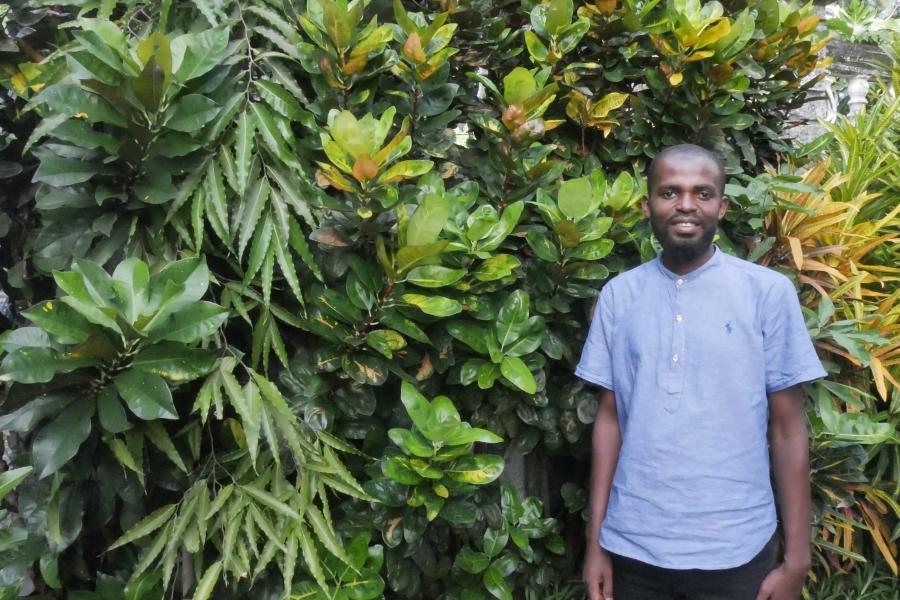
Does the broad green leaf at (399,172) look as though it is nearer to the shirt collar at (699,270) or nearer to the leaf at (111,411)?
the shirt collar at (699,270)

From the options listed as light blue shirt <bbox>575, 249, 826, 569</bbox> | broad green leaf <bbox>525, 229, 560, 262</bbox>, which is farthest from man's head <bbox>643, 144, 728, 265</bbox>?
broad green leaf <bbox>525, 229, 560, 262</bbox>

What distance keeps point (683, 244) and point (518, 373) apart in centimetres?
61

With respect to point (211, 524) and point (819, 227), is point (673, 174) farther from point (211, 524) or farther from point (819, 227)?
point (211, 524)

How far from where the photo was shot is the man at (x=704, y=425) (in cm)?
189

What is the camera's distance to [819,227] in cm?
279

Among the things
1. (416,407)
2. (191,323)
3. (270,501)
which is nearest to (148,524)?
(270,501)

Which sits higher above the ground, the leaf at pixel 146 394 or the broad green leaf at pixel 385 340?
the broad green leaf at pixel 385 340

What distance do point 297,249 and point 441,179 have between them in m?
0.50

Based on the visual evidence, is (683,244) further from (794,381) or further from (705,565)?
(705,565)

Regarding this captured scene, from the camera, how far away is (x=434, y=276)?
2.08 meters

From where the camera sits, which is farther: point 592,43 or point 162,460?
point 592,43

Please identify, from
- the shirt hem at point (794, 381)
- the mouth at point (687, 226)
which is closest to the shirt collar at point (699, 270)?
the mouth at point (687, 226)

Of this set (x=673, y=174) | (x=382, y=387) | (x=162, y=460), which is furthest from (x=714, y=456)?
(x=162, y=460)

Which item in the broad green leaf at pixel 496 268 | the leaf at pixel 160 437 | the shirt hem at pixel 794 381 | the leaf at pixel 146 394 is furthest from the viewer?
the broad green leaf at pixel 496 268
